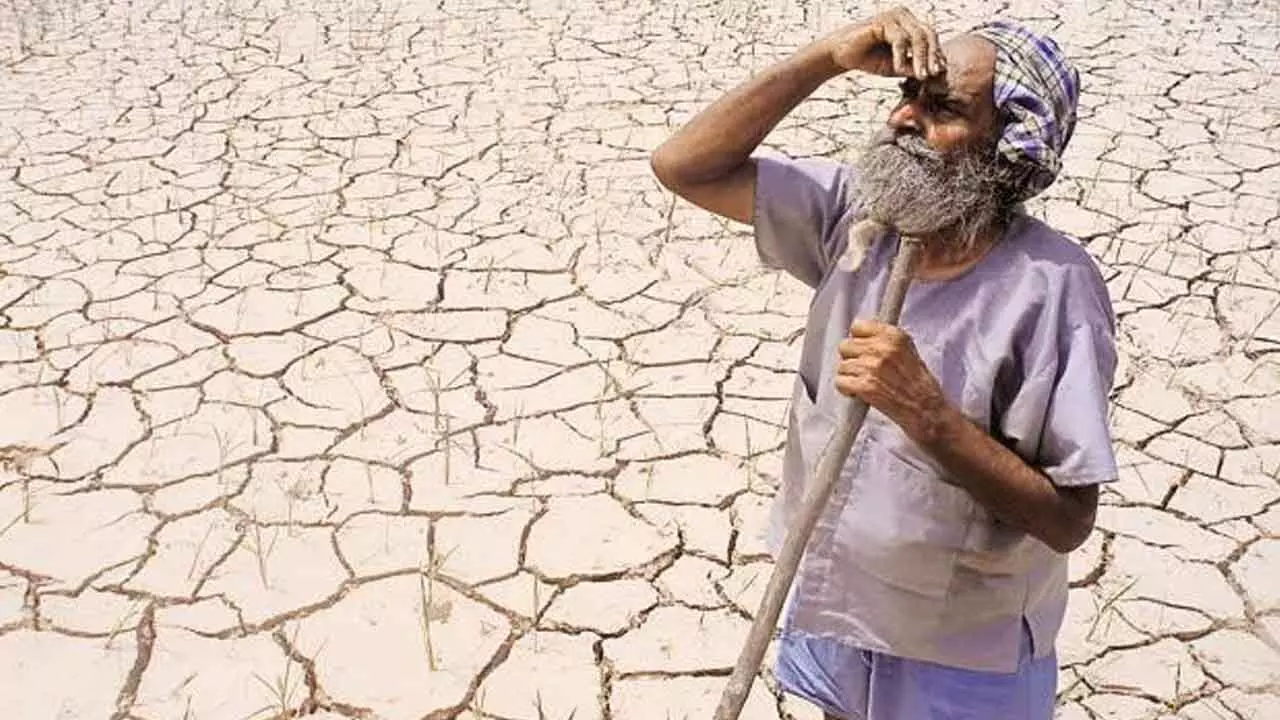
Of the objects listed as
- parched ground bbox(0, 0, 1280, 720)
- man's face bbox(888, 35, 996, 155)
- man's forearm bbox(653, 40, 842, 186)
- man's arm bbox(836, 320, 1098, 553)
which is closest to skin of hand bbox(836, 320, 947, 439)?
man's arm bbox(836, 320, 1098, 553)

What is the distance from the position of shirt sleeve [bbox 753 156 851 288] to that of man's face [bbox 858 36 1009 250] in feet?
0.57

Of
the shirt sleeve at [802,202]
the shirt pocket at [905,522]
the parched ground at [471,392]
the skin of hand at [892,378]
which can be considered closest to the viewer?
the skin of hand at [892,378]

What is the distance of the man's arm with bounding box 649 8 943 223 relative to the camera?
1302mm

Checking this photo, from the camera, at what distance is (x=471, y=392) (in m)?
3.34

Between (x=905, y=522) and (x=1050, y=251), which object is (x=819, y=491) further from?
(x=1050, y=251)

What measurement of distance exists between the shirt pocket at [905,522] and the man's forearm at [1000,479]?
0.29 feet

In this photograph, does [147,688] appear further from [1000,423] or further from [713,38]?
[713,38]

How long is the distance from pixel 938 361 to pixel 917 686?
1.36ft

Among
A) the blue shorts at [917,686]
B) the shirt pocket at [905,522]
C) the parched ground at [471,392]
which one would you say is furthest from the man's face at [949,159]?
the parched ground at [471,392]

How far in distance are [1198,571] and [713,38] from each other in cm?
429

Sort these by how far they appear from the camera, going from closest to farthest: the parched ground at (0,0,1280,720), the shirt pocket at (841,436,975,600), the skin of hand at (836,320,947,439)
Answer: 1. the skin of hand at (836,320,947,439)
2. the shirt pocket at (841,436,975,600)
3. the parched ground at (0,0,1280,720)

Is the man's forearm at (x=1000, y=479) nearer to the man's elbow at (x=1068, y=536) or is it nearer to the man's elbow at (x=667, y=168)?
the man's elbow at (x=1068, y=536)

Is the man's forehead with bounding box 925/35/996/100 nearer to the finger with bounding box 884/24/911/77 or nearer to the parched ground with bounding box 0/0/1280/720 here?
the finger with bounding box 884/24/911/77

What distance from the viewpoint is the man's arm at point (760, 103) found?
1.30m
